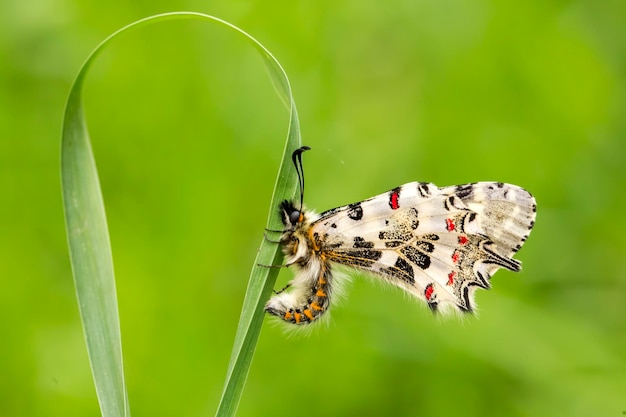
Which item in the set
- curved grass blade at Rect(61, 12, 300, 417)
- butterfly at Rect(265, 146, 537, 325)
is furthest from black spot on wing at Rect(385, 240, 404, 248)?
curved grass blade at Rect(61, 12, 300, 417)

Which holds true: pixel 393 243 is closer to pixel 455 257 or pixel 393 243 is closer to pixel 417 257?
pixel 417 257

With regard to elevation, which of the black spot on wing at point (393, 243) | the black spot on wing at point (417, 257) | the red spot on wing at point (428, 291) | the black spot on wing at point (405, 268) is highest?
the black spot on wing at point (393, 243)

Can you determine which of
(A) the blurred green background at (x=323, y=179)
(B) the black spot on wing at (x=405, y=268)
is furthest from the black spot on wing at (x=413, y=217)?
(A) the blurred green background at (x=323, y=179)

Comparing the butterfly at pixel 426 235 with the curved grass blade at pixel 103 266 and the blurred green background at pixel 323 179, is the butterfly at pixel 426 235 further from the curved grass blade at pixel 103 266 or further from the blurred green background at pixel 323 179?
the blurred green background at pixel 323 179

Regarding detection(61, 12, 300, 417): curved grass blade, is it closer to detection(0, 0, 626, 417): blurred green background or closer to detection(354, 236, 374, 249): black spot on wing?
detection(354, 236, 374, 249): black spot on wing

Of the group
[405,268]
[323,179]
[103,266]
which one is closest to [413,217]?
[405,268]

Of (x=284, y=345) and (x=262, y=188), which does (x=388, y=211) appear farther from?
(x=262, y=188)
